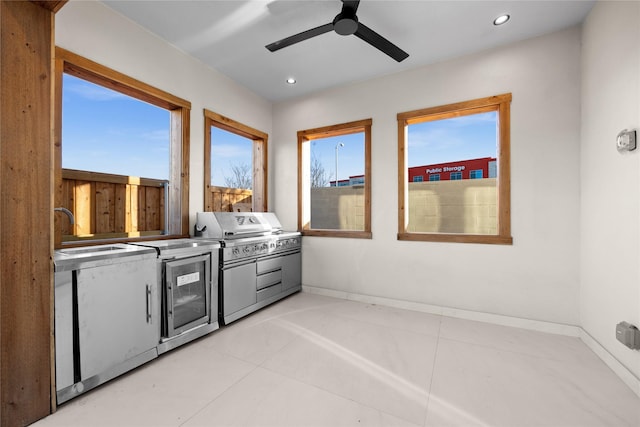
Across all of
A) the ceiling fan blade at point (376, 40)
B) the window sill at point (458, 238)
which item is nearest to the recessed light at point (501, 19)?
the ceiling fan blade at point (376, 40)

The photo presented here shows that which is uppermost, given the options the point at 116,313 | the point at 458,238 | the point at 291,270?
the point at 458,238

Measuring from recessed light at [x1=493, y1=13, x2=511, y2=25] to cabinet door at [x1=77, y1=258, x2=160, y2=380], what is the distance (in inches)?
139

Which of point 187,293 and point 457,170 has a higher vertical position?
point 457,170

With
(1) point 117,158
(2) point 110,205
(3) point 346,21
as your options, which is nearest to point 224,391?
(2) point 110,205

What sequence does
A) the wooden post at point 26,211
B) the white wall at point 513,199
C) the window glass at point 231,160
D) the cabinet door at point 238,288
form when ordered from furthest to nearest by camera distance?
the window glass at point 231,160 < the cabinet door at point 238,288 < the white wall at point 513,199 < the wooden post at point 26,211

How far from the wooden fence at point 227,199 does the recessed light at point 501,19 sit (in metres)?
3.30

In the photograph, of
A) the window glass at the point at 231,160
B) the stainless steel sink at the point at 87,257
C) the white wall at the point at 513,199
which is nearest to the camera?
the stainless steel sink at the point at 87,257

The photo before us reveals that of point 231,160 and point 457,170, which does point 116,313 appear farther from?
point 457,170

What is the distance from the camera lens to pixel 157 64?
2.67 m

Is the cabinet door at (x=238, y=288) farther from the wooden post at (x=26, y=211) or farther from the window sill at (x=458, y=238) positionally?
the window sill at (x=458, y=238)

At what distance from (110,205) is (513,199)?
386 centimetres

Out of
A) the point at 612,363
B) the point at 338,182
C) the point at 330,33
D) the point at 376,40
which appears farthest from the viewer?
the point at 338,182

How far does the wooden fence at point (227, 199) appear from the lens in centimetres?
329

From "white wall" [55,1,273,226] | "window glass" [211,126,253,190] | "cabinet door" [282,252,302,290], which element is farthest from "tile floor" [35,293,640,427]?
"window glass" [211,126,253,190]
